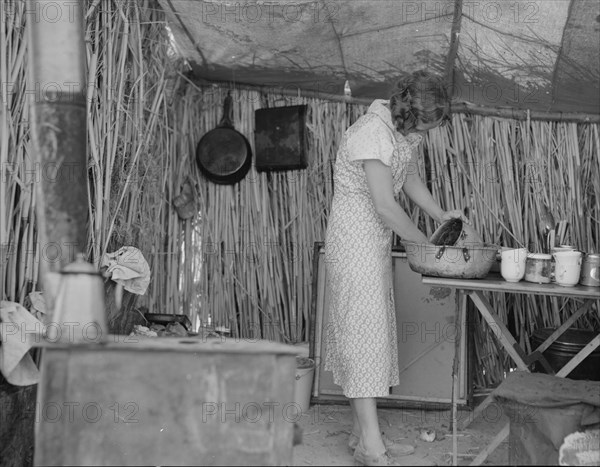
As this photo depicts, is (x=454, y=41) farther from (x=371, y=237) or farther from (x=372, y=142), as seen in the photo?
(x=371, y=237)

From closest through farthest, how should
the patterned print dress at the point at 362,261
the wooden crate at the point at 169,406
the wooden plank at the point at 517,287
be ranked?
the wooden crate at the point at 169,406 < the wooden plank at the point at 517,287 < the patterned print dress at the point at 362,261

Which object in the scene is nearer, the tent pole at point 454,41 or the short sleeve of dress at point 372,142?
the short sleeve of dress at point 372,142

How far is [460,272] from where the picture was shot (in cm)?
318

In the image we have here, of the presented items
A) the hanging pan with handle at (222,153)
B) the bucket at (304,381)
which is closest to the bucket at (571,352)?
the bucket at (304,381)

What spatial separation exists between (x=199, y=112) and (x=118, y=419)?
9.28ft

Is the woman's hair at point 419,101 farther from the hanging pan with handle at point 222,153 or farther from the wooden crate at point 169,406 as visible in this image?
the hanging pan with handle at point 222,153

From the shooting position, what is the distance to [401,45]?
413cm

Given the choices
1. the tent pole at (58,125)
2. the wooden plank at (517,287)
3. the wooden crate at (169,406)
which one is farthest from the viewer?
the wooden plank at (517,287)

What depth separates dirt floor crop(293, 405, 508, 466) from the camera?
10.9 feet

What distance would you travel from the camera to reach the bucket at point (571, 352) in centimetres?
400

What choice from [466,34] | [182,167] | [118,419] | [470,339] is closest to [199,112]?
[182,167]

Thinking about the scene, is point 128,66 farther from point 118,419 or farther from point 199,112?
point 118,419

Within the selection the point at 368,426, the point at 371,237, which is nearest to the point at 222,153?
Result: the point at 371,237

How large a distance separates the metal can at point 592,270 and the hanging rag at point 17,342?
2396mm
